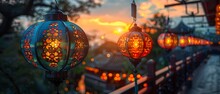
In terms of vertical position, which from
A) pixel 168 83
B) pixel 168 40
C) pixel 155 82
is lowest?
pixel 168 83

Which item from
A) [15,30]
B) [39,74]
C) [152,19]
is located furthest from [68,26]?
[152,19]

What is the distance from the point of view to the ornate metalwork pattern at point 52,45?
203cm

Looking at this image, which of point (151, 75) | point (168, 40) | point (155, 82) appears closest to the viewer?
point (151, 75)

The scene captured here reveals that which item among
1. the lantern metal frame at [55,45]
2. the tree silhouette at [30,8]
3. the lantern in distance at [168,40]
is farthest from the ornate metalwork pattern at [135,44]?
the tree silhouette at [30,8]

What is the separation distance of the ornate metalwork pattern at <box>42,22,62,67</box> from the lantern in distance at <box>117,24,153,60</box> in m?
1.62

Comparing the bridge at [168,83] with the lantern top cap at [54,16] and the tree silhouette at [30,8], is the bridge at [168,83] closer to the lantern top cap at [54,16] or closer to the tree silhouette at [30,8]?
the lantern top cap at [54,16]

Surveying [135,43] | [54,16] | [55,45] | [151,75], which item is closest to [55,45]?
[55,45]

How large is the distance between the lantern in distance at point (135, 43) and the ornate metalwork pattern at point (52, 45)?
1623mm

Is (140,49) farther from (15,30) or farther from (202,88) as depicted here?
(15,30)

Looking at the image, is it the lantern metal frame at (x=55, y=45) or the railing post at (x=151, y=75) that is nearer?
the lantern metal frame at (x=55, y=45)

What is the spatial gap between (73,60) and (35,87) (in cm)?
875

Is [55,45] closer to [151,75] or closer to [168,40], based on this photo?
[151,75]

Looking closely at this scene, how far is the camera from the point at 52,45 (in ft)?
6.63

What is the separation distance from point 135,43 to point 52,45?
171 cm
